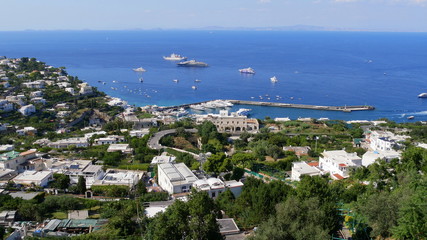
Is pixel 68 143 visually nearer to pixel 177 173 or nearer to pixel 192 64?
pixel 177 173

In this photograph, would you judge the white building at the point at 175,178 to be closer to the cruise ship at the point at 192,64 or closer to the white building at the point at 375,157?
the white building at the point at 375,157

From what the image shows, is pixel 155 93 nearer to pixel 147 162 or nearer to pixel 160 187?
pixel 147 162

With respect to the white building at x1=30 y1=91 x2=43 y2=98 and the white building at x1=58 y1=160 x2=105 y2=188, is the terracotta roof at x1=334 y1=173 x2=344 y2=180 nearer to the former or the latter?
the white building at x1=58 y1=160 x2=105 y2=188

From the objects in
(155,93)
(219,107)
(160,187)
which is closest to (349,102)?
(219,107)

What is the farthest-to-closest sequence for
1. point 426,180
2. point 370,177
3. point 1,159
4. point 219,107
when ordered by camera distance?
point 219,107 < point 1,159 < point 370,177 < point 426,180

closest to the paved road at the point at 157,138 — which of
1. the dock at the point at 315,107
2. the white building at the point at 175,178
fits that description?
the white building at the point at 175,178

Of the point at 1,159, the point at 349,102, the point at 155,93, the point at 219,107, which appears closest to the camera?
the point at 1,159
